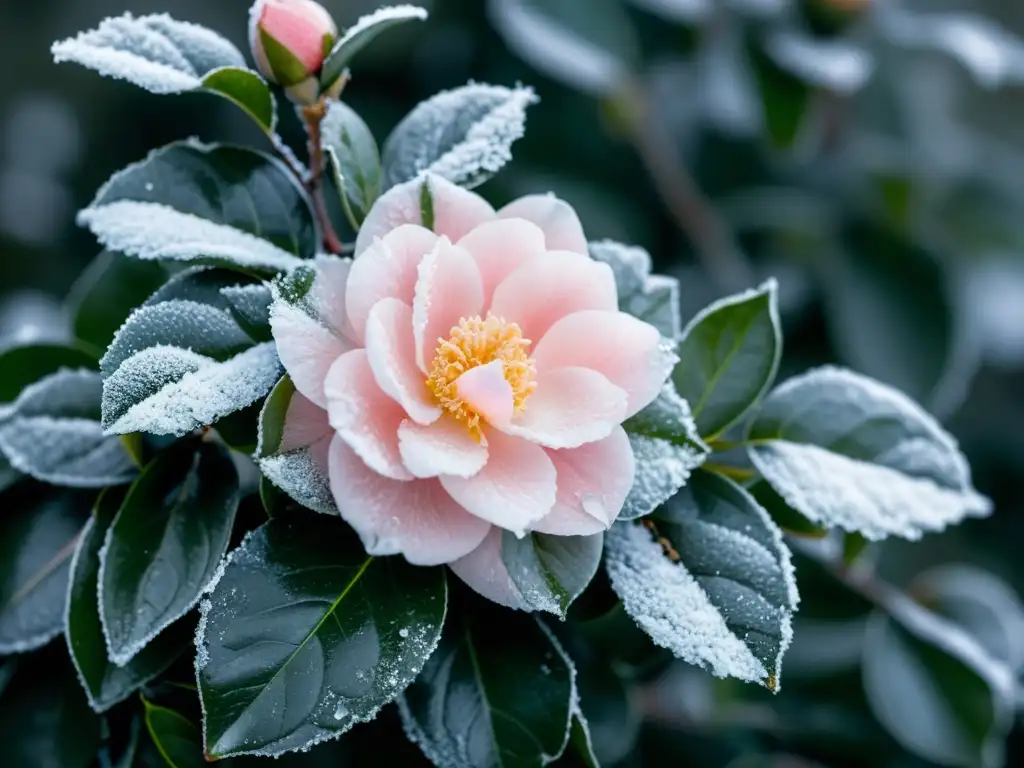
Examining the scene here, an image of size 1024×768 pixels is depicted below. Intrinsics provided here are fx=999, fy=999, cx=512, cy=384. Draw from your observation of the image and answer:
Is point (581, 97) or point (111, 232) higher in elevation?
point (111, 232)

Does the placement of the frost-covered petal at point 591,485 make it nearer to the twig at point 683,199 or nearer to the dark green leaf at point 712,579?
the dark green leaf at point 712,579

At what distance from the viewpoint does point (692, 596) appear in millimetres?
572

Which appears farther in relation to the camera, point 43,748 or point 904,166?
point 904,166

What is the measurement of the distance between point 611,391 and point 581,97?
1.05 meters

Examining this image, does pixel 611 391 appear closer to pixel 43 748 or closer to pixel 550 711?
pixel 550 711

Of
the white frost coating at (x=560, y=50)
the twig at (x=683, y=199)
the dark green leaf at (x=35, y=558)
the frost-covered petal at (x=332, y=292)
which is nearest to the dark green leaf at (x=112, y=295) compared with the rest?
the dark green leaf at (x=35, y=558)

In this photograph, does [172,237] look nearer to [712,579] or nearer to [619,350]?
[619,350]

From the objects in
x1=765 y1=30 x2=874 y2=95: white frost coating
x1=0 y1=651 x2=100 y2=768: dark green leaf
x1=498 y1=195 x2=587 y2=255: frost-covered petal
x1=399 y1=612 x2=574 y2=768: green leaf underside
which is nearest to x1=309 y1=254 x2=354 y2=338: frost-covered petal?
x1=498 y1=195 x2=587 y2=255: frost-covered petal

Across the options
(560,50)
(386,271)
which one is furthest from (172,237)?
(560,50)

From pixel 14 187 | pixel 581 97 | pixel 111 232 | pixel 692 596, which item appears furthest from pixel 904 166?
pixel 14 187

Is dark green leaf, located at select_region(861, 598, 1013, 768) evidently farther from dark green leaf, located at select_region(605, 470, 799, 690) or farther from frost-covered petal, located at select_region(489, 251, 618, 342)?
frost-covered petal, located at select_region(489, 251, 618, 342)

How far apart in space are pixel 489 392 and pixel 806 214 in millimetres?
928

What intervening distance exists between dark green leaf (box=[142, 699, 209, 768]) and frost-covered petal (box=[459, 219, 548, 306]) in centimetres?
32

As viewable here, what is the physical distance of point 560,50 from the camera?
1.23 m
